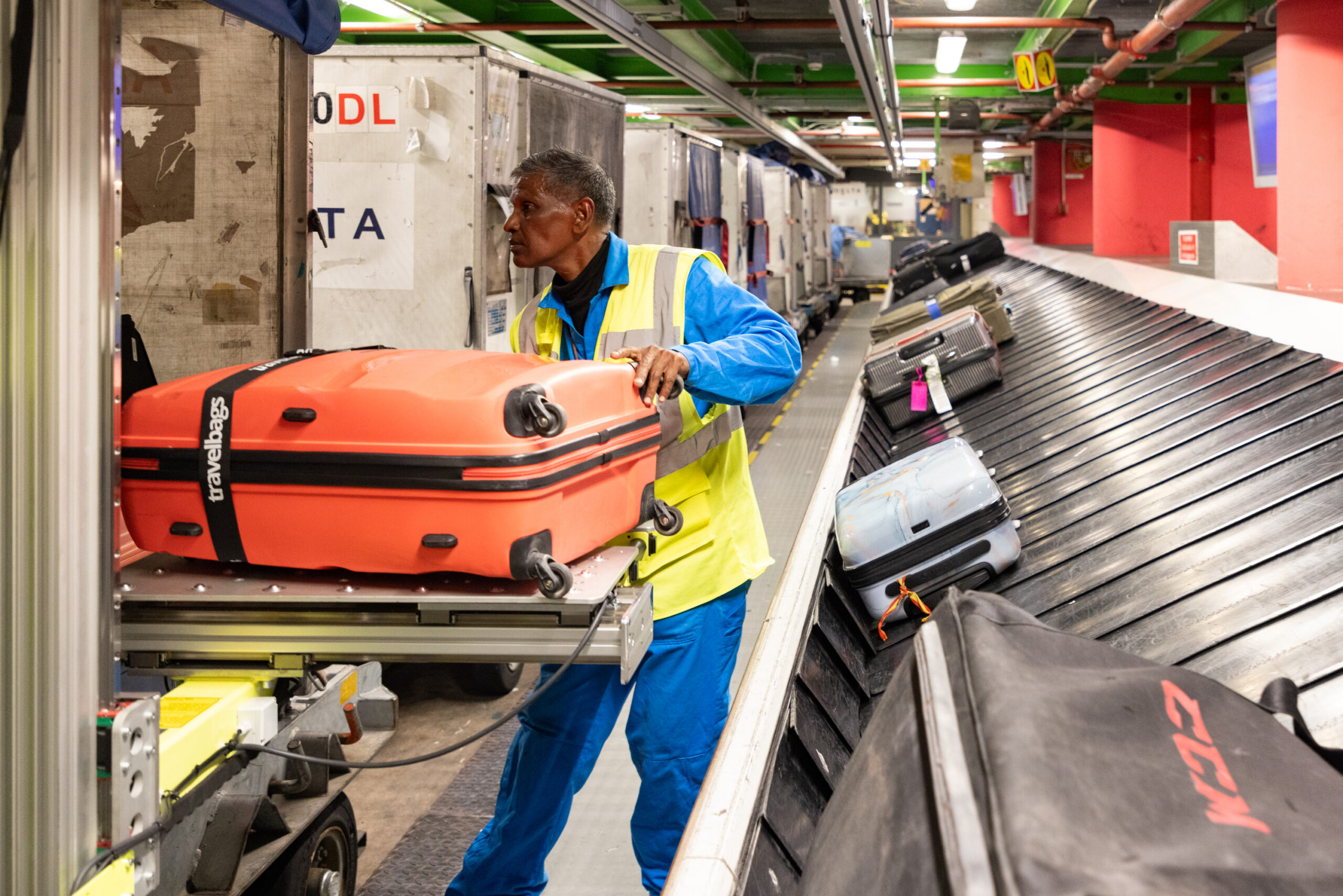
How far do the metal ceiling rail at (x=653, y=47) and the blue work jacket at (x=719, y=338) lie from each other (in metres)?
2.98

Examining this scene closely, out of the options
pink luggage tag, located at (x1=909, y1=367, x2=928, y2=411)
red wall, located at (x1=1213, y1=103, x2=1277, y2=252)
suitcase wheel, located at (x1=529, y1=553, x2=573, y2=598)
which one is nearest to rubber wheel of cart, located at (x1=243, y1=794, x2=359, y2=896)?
suitcase wheel, located at (x1=529, y1=553, x2=573, y2=598)

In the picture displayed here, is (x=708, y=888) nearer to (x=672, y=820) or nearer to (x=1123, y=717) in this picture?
(x=1123, y=717)

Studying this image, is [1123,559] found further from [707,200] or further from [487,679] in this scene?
[707,200]

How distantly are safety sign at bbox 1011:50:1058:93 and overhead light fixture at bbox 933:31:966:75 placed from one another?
0.73 m

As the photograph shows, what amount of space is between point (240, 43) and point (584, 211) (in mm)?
1136

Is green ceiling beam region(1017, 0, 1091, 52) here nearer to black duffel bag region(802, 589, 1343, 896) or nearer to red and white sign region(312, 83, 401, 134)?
red and white sign region(312, 83, 401, 134)

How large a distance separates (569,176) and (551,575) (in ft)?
3.66

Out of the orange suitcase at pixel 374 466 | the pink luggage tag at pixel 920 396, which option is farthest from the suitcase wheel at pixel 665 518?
the pink luggage tag at pixel 920 396

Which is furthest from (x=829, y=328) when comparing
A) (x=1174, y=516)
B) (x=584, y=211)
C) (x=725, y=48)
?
(x=584, y=211)

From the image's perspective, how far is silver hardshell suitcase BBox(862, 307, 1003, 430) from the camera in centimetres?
670

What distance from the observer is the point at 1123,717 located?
1.23 m

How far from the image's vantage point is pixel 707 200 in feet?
31.0

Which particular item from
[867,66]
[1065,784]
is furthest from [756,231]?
[1065,784]

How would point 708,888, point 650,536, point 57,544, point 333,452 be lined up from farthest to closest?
1. point 650,536
2. point 333,452
3. point 708,888
4. point 57,544
